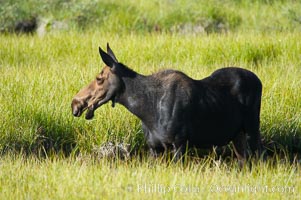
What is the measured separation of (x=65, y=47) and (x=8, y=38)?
3.83 feet

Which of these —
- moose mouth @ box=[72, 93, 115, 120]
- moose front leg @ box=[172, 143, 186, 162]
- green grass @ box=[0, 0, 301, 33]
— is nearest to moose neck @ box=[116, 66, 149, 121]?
moose mouth @ box=[72, 93, 115, 120]

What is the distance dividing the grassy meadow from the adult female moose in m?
0.24

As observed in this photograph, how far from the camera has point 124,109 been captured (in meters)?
8.09

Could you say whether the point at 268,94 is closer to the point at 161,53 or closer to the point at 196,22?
the point at 161,53

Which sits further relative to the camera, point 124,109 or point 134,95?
point 124,109

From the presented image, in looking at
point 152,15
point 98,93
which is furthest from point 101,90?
point 152,15

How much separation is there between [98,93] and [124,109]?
54.8 inches

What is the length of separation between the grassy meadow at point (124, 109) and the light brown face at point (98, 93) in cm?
44

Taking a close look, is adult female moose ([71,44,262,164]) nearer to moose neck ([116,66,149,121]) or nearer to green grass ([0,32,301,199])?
moose neck ([116,66,149,121])

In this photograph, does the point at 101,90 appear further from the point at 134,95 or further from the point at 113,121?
the point at 113,121

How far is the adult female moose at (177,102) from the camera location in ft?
21.7

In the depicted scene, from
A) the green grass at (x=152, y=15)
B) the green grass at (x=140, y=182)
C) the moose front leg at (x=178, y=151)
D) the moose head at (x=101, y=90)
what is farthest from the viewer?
the green grass at (x=152, y=15)

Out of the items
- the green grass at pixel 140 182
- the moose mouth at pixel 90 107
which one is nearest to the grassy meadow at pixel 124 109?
the green grass at pixel 140 182

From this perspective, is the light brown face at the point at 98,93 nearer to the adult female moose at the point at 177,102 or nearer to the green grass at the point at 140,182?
the adult female moose at the point at 177,102
